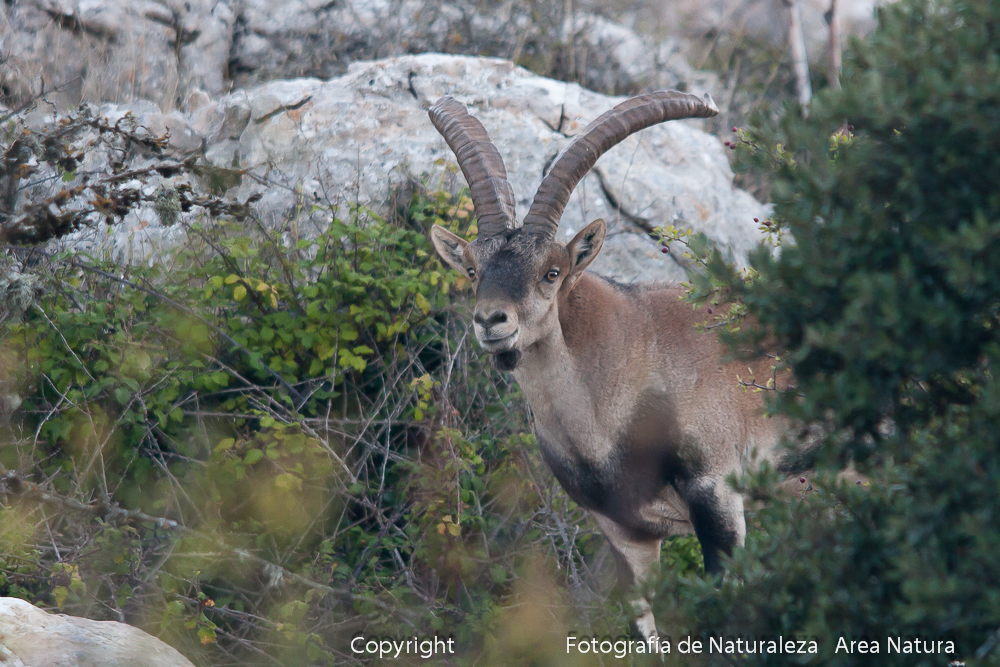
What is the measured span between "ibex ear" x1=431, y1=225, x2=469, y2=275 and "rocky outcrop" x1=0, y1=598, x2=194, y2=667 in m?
2.63

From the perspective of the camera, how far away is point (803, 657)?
2.49 metres

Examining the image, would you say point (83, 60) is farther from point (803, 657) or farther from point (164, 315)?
point (803, 657)

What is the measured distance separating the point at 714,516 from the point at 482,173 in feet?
7.48

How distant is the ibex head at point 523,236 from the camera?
443 centimetres

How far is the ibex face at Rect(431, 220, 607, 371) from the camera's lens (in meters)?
4.34

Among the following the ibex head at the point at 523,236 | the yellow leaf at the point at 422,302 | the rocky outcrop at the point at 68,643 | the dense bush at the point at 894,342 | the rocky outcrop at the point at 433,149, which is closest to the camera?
the dense bush at the point at 894,342

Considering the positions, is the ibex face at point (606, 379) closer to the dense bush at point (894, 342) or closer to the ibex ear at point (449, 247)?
the ibex ear at point (449, 247)

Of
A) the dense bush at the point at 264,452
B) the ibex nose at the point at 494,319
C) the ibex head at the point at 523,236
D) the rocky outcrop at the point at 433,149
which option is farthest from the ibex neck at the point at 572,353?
the rocky outcrop at the point at 433,149

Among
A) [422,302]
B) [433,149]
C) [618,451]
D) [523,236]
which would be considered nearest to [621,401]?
[618,451]

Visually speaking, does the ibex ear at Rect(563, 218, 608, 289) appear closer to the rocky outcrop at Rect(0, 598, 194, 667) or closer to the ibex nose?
the ibex nose

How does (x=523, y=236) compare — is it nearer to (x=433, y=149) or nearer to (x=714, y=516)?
Answer: (x=714, y=516)

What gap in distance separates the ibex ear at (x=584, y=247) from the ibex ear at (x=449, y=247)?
2.38 ft

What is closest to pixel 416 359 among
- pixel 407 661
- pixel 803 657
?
pixel 407 661

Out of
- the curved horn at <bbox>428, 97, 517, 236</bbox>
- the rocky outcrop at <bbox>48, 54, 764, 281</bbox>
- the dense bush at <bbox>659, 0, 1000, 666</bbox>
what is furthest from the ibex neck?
the rocky outcrop at <bbox>48, 54, 764, 281</bbox>
